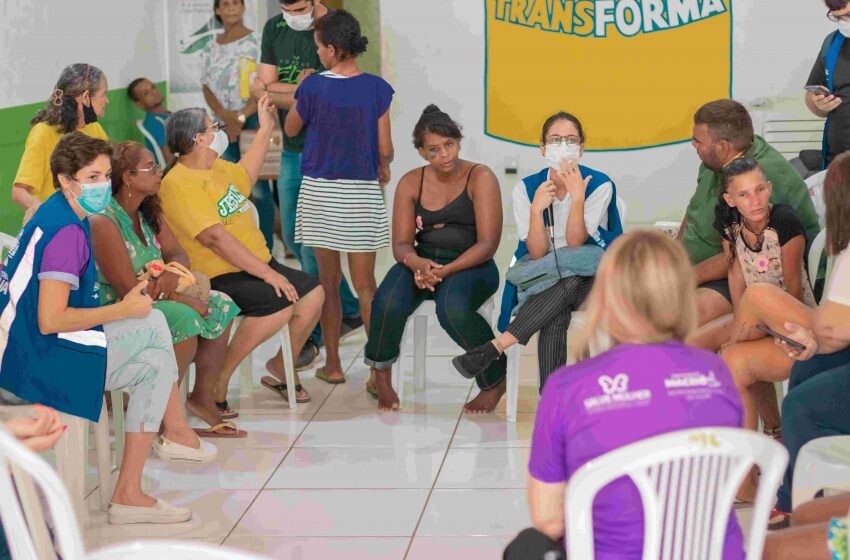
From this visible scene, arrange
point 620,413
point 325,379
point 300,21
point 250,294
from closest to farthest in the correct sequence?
point 620,413 → point 250,294 → point 325,379 → point 300,21

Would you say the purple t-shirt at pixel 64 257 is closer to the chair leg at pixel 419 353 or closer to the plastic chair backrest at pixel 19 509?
the plastic chair backrest at pixel 19 509

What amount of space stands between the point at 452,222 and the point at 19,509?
3075 mm

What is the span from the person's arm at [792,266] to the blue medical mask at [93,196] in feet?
6.97

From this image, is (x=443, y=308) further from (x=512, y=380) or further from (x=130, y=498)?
(x=130, y=498)

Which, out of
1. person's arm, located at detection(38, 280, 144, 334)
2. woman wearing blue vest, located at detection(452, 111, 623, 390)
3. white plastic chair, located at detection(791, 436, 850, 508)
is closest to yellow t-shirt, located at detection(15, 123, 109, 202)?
person's arm, located at detection(38, 280, 144, 334)

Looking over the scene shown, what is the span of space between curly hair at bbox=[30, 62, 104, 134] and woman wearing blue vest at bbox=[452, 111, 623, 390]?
1728 mm

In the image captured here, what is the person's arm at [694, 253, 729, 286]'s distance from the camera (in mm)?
4348

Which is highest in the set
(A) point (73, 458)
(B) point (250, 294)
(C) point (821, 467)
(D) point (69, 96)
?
(D) point (69, 96)

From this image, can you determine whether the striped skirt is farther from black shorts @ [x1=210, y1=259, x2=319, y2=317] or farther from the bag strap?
the bag strap

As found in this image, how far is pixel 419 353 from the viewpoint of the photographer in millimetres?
5414

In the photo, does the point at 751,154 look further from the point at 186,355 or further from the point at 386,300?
the point at 186,355

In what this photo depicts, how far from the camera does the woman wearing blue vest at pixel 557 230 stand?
4.76 m

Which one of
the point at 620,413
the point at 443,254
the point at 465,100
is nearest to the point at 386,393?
the point at 443,254

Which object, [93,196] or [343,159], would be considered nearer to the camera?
[93,196]
